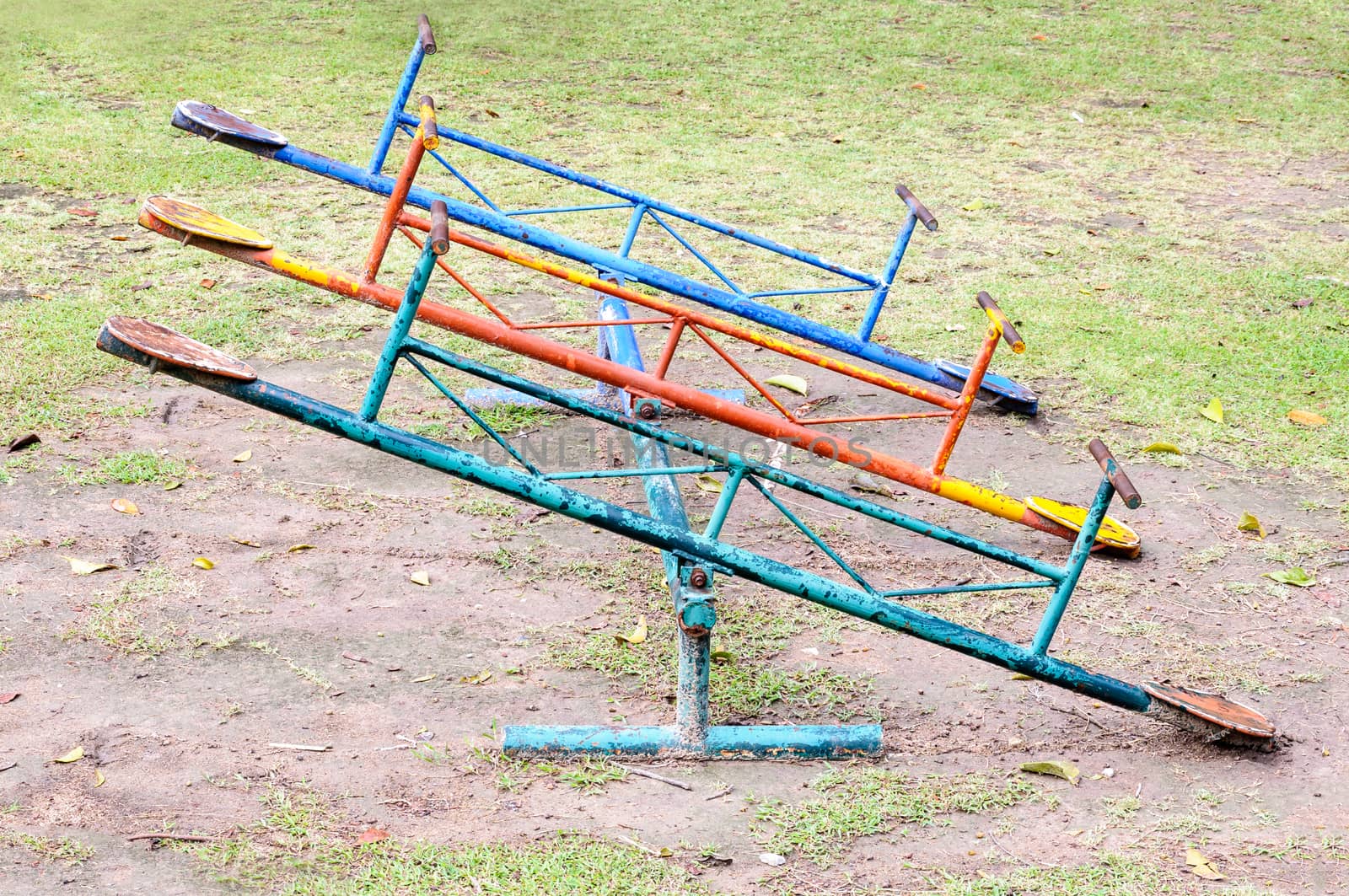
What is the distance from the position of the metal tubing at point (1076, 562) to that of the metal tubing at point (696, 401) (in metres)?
0.33

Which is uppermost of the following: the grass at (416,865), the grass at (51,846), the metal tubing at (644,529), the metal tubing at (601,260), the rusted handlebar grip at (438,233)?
the rusted handlebar grip at (438,233)

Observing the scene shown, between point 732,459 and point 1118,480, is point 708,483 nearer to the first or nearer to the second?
point 732,459

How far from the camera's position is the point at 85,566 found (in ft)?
11.7

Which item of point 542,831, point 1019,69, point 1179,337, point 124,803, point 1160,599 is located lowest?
point 124,803

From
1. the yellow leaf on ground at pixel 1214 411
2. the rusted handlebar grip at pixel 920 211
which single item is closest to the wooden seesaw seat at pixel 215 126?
the rusted handlebar grip at pixel 920 211

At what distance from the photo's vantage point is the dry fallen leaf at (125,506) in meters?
3.88

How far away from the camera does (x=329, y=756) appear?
2947 mm

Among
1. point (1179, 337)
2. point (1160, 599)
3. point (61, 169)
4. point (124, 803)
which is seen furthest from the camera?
point (61, 169)

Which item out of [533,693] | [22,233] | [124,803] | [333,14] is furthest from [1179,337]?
[333,14]

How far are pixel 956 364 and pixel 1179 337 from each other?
3.99ft

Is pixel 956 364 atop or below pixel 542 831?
atop

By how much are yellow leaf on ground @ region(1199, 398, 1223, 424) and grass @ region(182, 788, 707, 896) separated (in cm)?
319

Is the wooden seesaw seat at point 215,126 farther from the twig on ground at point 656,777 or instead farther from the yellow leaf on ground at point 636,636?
the twig on ground at point 656,777

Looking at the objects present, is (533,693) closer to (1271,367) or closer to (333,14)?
(1271,367)
